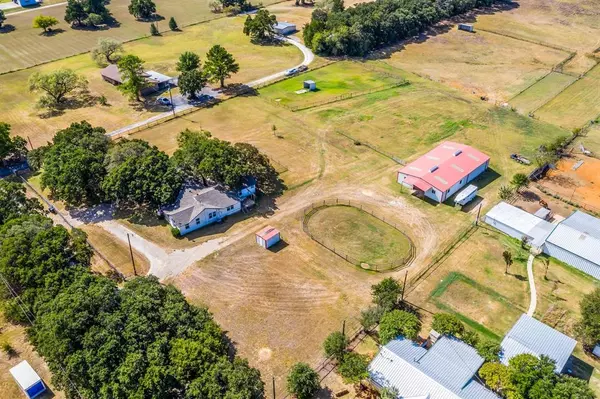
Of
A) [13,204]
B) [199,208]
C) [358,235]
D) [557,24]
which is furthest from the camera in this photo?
[557,24]

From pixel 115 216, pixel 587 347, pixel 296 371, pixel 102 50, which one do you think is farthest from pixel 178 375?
pixel 102 50

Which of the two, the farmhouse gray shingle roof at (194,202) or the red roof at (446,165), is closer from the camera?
the farmhouse gray shingle roof at (194,202)

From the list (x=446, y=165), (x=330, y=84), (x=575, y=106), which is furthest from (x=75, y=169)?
(x=575, y=106)

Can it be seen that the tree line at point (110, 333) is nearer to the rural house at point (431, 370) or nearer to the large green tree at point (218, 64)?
the rural house at point (431, 370)

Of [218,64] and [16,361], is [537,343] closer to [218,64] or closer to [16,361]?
[16,361]

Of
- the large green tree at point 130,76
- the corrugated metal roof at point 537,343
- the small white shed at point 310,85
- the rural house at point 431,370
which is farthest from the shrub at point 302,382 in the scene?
the large green tree at point 130,76

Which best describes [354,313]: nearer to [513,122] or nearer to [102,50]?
[513,122]

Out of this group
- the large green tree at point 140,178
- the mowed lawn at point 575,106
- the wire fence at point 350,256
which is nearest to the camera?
the wire fence at point 350,256
